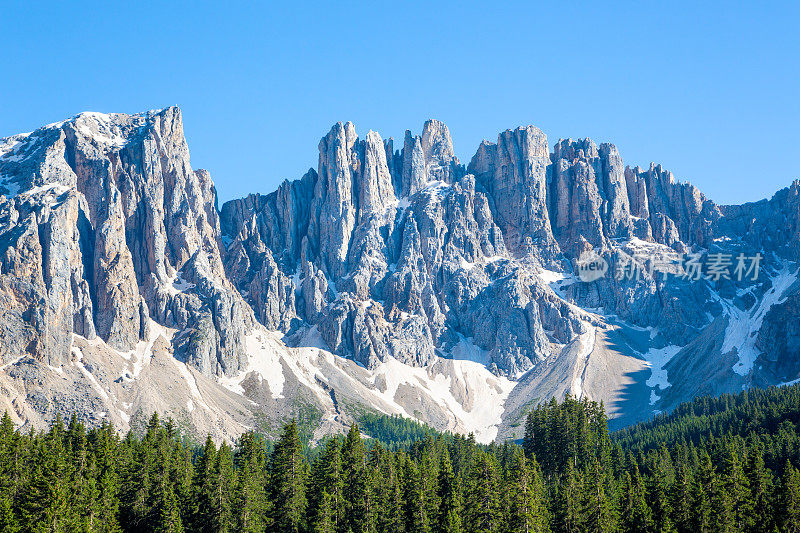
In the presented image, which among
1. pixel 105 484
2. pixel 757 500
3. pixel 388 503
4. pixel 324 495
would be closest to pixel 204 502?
pixel 105 484

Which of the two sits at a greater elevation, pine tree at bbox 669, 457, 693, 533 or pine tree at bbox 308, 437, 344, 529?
pine tree at bbox 308, 437, 344, 529

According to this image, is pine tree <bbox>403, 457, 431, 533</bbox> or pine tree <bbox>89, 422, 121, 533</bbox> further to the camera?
pine tree <bbox>403, 457, 431, 533</bbox>

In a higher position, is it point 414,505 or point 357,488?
point 357,488

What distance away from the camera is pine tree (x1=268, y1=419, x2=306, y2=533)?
3460 inches

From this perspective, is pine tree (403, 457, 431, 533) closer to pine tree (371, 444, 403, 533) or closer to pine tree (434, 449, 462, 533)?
pine tree (371, 444, 403, 533)

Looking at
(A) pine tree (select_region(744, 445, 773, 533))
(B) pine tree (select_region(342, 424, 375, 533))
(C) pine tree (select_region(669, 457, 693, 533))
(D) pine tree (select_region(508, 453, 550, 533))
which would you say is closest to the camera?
(D) pine tree (select_region(508, 453, 550, 533))

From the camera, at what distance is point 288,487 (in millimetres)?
89000

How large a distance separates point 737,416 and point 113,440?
449 feet

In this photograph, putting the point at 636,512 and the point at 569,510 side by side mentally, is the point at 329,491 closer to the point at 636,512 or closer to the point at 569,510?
the point at 569,510

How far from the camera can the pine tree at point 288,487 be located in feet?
288

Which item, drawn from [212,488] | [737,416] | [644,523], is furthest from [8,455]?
[737,416]

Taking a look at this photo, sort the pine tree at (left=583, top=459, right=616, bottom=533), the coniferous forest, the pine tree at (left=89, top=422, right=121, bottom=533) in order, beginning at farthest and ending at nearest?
the pine tree at (left=583, top=459, right=616, bottom=533)
the pine tree at (left=89, top=422, right=121, bottom=533)
the coniferous forest

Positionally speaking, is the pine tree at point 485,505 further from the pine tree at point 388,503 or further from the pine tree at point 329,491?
the pine tree at point 329,491

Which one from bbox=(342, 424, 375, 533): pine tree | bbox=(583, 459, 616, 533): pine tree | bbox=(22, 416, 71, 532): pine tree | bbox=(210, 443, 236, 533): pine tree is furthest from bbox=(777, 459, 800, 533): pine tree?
bbox=(22, 416, 71, 532): pine tree
